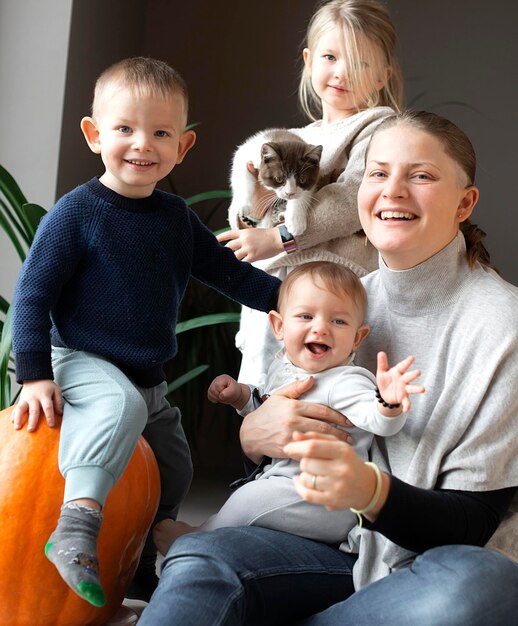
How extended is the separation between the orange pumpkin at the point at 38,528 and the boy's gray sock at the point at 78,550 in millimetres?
93

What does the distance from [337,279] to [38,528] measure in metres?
0.71

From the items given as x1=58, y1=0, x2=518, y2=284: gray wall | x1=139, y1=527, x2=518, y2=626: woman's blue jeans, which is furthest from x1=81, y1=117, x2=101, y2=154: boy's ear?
x1=58, y1=0, x2=518, y2=284: gray wall

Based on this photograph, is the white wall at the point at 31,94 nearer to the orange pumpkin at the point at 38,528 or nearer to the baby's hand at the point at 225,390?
the baby's hand at the point at 225,390

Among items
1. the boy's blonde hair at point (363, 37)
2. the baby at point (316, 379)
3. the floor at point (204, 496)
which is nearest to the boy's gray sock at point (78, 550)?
the baby at point (316, 379)

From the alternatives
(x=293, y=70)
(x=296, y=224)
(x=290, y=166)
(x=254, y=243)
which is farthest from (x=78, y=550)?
(x=293, y=70)

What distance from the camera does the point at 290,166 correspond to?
2.15m

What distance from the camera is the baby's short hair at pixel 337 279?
5.66 feet

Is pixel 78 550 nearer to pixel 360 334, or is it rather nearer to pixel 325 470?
pixel 325 470

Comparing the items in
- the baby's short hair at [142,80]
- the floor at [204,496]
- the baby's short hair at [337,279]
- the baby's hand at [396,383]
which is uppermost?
the baby's short hair at [142,80]

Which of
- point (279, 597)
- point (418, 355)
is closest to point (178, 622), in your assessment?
point (279, 597)

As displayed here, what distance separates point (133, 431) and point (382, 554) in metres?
0.49

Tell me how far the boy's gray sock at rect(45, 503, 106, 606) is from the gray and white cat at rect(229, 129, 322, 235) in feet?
2.99

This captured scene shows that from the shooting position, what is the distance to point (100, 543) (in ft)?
5.20

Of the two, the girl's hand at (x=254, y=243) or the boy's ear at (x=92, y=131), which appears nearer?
the boy's ear at (x=92, y=131)
